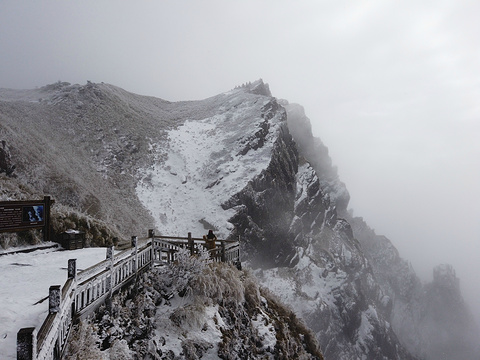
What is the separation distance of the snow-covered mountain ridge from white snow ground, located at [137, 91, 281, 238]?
151mm

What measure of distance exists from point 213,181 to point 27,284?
31542 millimetres

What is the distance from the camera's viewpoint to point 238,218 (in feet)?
123

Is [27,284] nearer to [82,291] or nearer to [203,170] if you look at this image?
Result: [82,291]

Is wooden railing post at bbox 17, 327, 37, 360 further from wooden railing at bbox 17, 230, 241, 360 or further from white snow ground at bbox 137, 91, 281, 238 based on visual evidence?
white snow ground at bbox 137, 91, 281, 238

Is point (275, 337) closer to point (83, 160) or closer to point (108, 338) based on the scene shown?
point (108, 338)

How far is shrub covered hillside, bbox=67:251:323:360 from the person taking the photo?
8.44 m

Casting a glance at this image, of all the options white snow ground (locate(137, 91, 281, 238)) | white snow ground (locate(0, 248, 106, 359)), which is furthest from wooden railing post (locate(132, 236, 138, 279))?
white snow ground (locate(137, 91, 281, 238))

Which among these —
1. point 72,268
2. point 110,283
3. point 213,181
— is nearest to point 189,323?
point 110,283

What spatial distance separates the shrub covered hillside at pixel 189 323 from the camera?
8.44 m

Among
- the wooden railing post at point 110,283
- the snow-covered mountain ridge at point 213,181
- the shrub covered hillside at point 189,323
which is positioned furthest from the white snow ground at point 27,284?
the snow-covered mountain ridge at point 213,181

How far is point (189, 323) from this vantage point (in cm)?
1025

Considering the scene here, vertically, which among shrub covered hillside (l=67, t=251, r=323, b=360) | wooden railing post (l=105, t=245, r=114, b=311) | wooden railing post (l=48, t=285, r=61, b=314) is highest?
wooden railing post (l=48, t=285, r=61, b=314)

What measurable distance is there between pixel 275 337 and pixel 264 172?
3116cm

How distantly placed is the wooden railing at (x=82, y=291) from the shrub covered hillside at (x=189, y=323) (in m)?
0.42
